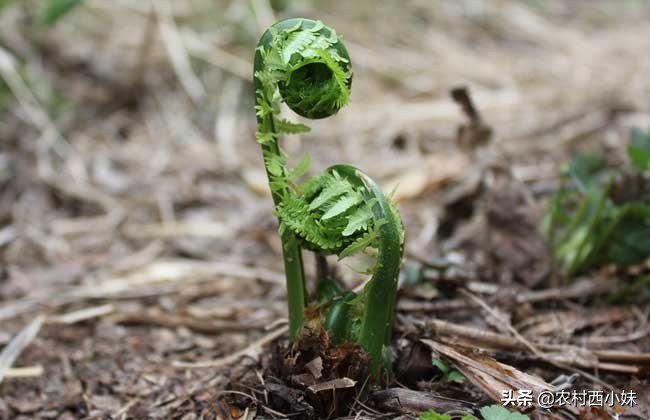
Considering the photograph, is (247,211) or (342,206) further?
(247,211)

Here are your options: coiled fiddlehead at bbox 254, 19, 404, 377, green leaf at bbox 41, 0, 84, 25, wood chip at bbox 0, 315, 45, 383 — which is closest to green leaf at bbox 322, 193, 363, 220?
coiled fiddlehead at bbox 254, 19, 404, 377

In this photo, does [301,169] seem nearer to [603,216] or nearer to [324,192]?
[324,192]

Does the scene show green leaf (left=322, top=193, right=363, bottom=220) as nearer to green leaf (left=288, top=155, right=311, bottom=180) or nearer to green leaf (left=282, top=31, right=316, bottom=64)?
green leaf (left=288, top=155, right=311, bottom=180)

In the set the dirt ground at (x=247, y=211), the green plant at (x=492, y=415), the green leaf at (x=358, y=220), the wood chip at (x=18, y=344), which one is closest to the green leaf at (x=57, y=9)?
the dirt ground at (x=247, y=211)

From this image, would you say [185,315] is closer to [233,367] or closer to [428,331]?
[233,367]

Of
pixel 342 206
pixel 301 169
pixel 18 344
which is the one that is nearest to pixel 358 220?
pixel 342 206

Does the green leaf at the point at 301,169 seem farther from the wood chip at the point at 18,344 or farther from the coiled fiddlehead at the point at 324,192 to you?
the wood chip at the point at 18,344
